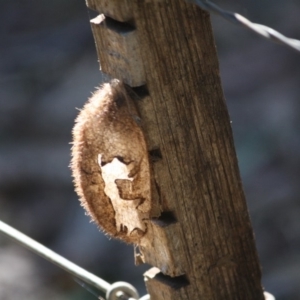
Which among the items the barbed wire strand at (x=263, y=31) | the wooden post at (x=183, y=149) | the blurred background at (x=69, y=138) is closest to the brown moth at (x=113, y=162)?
the wooden post at (x=183, y=149)

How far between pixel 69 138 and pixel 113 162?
356cm

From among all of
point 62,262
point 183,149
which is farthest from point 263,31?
point 62,262

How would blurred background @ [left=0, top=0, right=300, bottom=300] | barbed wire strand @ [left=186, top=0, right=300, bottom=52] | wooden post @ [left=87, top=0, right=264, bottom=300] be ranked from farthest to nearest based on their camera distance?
blurred background @ [left=0, top=0, right=300, bottom=300] < wooden post @ [left=87, top=0, right=264, bottom=300] < barbed wire strand @ [left=186, top=0, right=300, bottom=52]

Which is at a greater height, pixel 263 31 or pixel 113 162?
pixel 263 31

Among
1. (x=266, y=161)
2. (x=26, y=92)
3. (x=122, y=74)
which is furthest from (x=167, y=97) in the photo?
(x=26, y=92)

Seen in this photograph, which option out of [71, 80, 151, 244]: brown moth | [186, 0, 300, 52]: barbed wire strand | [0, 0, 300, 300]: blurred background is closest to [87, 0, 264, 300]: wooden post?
[71, 80, 151, 244]: brown moth

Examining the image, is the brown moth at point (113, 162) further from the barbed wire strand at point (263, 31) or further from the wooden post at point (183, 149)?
the barbed wire strand at point (263, 31)

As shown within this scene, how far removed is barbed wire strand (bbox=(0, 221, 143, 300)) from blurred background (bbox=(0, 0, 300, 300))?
85.6 inches

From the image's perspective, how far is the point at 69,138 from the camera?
4934mm

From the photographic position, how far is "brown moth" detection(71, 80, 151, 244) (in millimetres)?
1381

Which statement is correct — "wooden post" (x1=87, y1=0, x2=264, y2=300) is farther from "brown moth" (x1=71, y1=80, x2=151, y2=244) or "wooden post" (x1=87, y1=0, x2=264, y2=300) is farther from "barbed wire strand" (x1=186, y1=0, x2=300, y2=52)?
"barbed wire strand" (x1=186, y1=0, x2=300, y2=52)

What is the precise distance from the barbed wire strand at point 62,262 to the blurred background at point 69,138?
218 cm

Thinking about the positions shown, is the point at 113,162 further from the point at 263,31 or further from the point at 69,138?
the point at 69,138

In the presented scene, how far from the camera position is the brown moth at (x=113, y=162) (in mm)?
1381
